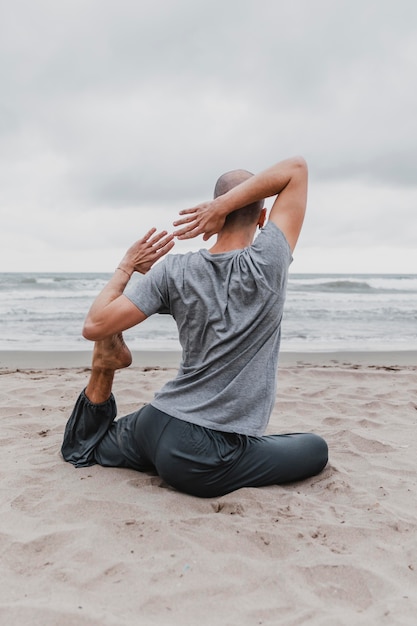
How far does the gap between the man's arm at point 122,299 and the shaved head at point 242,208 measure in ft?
1.04

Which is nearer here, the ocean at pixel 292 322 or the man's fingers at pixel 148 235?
the man's fingers at pixel 148 235

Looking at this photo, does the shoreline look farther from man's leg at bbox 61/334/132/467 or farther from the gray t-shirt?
the gray t-shirt

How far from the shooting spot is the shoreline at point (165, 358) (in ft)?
27.2

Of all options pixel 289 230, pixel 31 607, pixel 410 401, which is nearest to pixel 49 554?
pixel 31 607

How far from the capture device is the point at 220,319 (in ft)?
9.77

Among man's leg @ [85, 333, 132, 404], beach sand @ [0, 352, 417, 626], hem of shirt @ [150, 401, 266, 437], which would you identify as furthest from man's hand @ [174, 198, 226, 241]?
beach sand @ [0, 352, 417, 626]

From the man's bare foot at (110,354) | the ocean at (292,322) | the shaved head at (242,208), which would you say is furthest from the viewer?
the ocean at (292,322)

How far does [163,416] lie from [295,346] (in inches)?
303

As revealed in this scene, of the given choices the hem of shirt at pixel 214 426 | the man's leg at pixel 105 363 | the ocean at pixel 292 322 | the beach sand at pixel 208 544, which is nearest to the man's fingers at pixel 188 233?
the man's leg at pixel 105 363

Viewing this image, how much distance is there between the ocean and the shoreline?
728 millimetres

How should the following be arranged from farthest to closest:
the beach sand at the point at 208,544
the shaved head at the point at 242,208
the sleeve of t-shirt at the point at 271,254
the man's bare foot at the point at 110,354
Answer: the man's bare foot at the point at 110,354 → the shaved head at the point at 242,208 → the sleeve of t-shirt at the point at 271,254 → the beach sand at the point at 208,544

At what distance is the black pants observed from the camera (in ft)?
10.2

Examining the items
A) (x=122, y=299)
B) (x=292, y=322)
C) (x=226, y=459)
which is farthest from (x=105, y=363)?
(x=292, y=322)

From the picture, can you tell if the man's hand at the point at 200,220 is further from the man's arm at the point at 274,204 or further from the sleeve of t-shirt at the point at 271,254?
the sleeve of t-shirt at the point at 271,254
